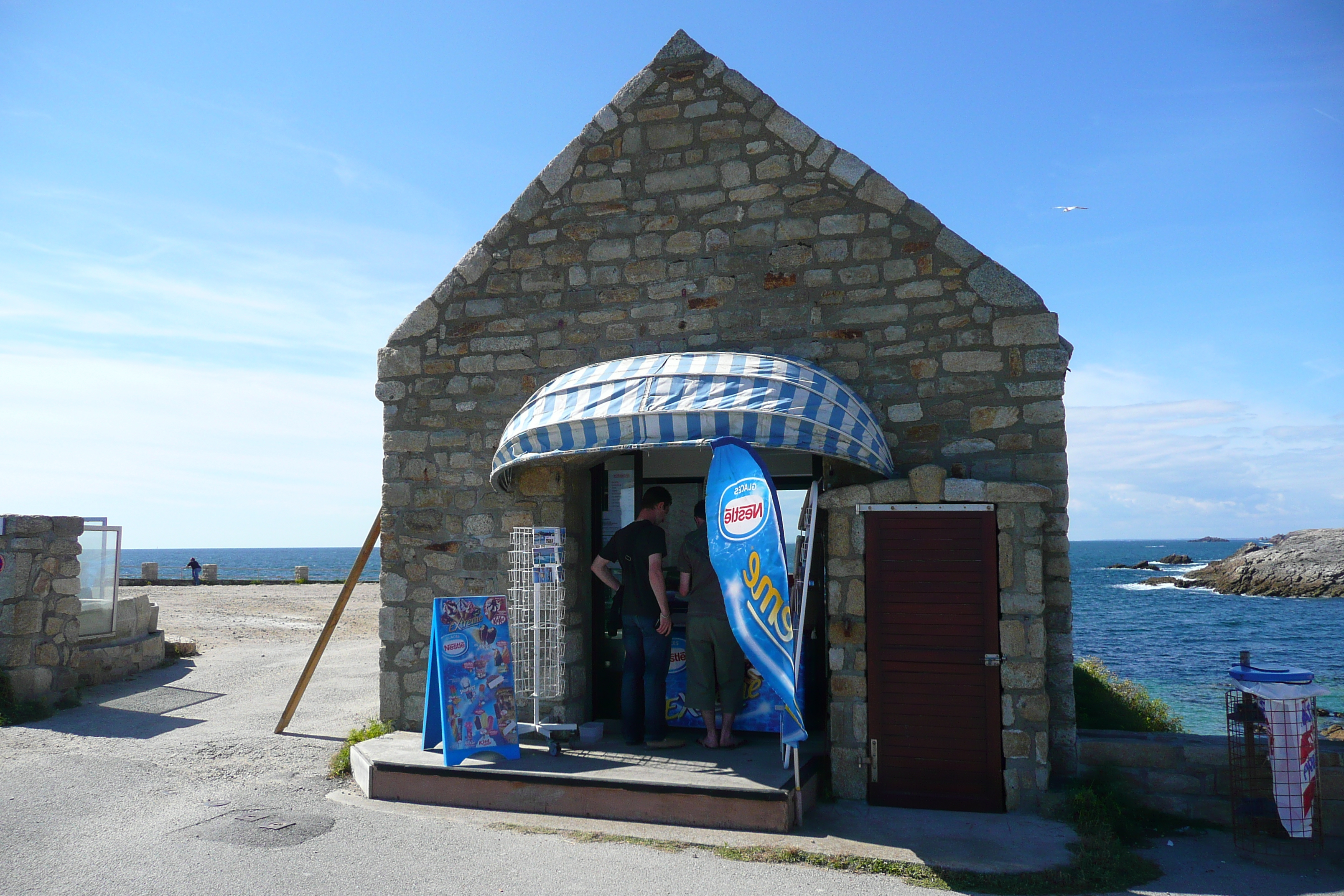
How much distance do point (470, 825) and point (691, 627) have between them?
2.05 metres

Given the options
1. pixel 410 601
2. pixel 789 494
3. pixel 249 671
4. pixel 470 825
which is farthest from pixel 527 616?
pixel 249 671

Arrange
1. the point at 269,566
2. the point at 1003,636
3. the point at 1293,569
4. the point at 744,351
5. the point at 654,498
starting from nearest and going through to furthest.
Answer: the point at 1003,636 → the point at 654,498 → the point at 744,351 → the point at 1293,569 → the point at 269,566

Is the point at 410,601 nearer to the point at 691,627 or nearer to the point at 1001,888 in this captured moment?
the point at 691,627

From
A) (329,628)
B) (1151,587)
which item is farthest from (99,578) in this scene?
(1151,587)

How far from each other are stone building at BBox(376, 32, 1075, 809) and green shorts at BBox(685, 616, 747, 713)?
2.34ft

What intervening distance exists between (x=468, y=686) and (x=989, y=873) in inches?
151

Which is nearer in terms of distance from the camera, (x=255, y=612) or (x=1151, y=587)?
(x=255, y=612)

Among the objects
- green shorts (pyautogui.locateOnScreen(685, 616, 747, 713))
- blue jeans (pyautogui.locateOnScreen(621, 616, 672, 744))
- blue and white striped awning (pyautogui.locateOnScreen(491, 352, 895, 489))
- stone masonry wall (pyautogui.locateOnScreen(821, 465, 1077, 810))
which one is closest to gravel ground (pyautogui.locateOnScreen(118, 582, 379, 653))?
blue jeans (pyautogui.locateOnScreen(621, 616, 672, 744))

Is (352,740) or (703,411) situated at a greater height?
(703,411)

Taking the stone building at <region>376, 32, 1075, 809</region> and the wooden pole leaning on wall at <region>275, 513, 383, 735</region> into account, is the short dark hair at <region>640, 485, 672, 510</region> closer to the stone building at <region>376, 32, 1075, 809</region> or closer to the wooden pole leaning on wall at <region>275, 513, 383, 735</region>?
the stone building at <region>376, 32, 1075, 809</region>

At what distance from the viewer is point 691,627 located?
6.59 metres

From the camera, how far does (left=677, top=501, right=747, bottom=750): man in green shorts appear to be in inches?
256

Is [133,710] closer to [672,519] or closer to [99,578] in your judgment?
[99,578]

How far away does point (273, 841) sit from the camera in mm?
5512
